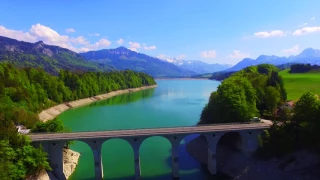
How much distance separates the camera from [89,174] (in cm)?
3803

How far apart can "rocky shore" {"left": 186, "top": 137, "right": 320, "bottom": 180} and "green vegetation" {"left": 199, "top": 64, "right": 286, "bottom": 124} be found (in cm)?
648

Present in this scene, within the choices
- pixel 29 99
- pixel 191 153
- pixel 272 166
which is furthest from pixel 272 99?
pixel 29 99

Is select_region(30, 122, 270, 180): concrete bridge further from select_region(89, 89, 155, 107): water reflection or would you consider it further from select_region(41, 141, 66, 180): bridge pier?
select_region(89, 89, 155, 107): water reflection

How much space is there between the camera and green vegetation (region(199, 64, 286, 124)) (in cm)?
4397

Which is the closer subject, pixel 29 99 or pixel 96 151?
pixel 96 151

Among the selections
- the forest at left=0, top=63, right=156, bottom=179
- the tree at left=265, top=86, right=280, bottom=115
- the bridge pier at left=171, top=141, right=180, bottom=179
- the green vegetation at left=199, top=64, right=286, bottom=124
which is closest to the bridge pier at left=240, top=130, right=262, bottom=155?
the green vegetation at left=199, top=64, right=286, bottom=124

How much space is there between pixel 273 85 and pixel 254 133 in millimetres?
22949

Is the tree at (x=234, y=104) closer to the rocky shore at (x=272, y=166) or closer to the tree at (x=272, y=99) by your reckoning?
the tree at (x=272, y=99)

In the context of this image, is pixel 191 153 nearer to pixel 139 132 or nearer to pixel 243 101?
pixel 139 132

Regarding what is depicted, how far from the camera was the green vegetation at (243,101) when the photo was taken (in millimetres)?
43969

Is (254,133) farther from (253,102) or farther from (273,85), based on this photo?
(273,85)

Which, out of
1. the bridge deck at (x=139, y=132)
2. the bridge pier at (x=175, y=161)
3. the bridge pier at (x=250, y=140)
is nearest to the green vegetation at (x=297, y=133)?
the bridge pier at (x=250, y=140)

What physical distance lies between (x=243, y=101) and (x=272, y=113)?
7678mm

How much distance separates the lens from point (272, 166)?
35.0m
